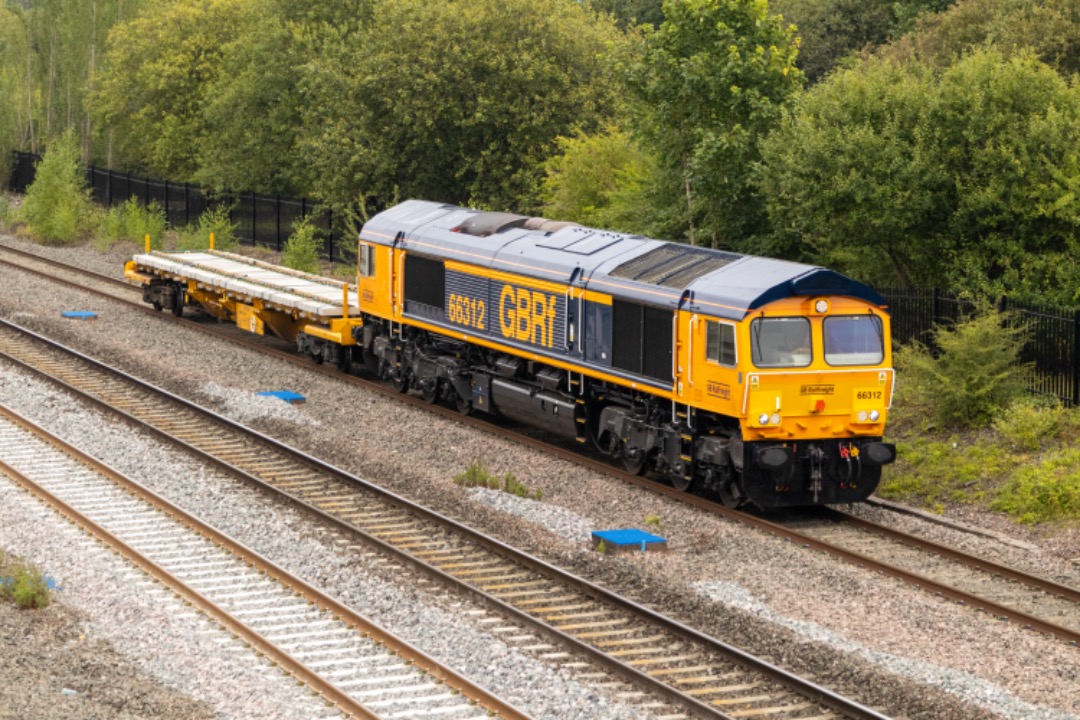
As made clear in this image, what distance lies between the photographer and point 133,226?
47.0 m

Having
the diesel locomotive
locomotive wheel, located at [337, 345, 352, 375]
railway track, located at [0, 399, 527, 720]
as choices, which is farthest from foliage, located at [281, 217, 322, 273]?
railway track, located at [0, 399, 527, 720]

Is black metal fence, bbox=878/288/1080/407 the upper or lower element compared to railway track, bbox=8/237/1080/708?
upper

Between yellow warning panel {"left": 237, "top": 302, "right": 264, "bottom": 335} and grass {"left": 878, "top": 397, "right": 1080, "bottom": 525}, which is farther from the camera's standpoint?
yellow warning panel {"left": 237, "top": 302, "right": 264, "bottom": 335}

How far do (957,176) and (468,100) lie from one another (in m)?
16.9

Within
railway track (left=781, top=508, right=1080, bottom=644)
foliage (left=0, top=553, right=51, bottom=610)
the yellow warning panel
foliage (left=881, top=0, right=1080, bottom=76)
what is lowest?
railway track (left=781, top=508, right=1080, bottom=644)

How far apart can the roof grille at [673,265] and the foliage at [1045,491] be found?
4.66m

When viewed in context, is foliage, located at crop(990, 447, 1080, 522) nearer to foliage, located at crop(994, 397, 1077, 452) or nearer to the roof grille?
foliage, located at crop(994, 397, 1077, 452)

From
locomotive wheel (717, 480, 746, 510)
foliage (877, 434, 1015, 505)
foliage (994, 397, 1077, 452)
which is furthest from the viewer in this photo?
foliage (994, 397, 1077, 452)

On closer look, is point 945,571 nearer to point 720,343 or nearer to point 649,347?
point 720,343

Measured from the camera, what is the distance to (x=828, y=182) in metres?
24.7

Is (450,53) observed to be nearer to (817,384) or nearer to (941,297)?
(941,297)

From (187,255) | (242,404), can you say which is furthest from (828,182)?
(187,255)

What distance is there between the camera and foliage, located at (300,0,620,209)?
37.9m

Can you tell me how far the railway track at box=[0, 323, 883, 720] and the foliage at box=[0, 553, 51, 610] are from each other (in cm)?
381
